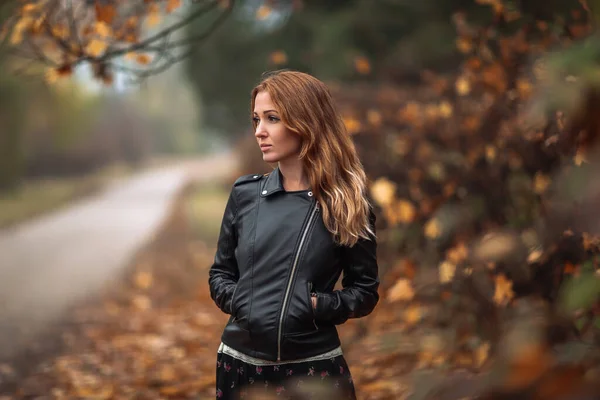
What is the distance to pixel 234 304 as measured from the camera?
2.34 m

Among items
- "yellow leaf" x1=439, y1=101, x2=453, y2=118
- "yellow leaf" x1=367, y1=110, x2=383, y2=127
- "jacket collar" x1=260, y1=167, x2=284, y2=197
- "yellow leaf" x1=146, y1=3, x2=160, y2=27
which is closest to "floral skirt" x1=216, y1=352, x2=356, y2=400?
"jacket collar" x1=260, y1=167, x2=284, y2=197

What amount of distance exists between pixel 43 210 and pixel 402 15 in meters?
11.8

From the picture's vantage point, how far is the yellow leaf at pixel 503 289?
388 cm

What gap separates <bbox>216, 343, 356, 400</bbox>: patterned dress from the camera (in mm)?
2312

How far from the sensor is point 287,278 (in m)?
2.26

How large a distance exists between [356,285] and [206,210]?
58.6 ft

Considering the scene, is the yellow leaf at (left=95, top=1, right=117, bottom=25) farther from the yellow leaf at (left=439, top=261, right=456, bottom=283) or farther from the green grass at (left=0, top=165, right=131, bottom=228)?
the green grass at (left=0, top=165, right=131, bottom=228)

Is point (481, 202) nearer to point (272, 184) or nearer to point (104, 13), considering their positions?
point (104, 13)

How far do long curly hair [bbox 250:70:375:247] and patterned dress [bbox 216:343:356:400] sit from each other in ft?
1.30

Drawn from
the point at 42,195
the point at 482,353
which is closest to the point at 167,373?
the point at 482,353

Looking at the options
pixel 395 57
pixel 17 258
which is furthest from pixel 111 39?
pixel 17 258

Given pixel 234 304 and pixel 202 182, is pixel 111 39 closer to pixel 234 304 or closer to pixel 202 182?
pixel 234 304

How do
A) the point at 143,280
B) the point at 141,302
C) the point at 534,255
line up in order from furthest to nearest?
the point at 143,280 → the point at 141,302 → the point at 534,255

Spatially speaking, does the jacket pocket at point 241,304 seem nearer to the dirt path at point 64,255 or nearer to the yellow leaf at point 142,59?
the yellow leaf at point 142,59
